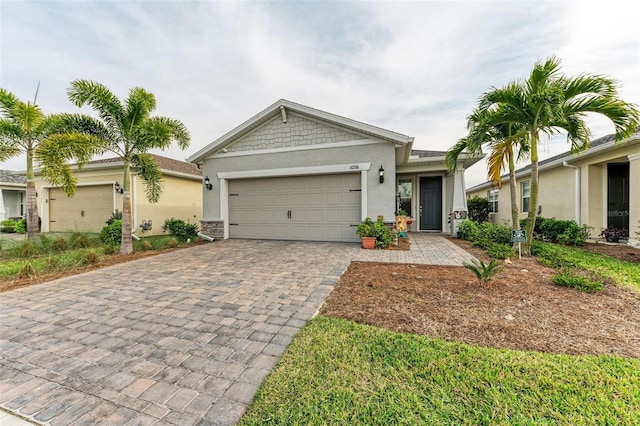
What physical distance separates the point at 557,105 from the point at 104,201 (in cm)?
1696

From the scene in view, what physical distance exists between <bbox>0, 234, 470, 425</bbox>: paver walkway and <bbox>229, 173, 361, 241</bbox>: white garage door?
3.72m

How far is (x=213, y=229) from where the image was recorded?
1020 centimetres

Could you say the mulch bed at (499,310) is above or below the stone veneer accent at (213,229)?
below

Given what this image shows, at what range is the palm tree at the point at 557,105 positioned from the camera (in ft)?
17.8

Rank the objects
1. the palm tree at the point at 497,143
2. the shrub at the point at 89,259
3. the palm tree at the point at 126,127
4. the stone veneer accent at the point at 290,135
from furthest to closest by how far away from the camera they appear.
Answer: the stone veneer accent at the point at 290,135
the palm tree at the point at 126,127
the palm tree at the point at 497,143
the shrub at the point at 89,259

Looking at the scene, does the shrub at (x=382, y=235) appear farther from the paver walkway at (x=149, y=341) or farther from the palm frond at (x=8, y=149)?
the palm frond at (x=8, y=149)

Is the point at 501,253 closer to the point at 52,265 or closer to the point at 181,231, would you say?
the point at 52,265

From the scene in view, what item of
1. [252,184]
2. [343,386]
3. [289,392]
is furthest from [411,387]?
[252,184]

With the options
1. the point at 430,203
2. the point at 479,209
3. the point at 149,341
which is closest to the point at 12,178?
the point at 149,341

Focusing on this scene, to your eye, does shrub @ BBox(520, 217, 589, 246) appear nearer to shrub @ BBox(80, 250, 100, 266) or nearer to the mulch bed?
the mulch bed

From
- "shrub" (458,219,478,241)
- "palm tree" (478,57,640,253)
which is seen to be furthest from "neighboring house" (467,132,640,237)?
"shrub" (458,219,478,241)

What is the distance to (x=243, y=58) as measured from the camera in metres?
9.45

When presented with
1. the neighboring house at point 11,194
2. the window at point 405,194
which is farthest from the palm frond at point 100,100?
the neighboring house at point 11,194

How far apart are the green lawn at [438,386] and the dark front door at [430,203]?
33.9ft
